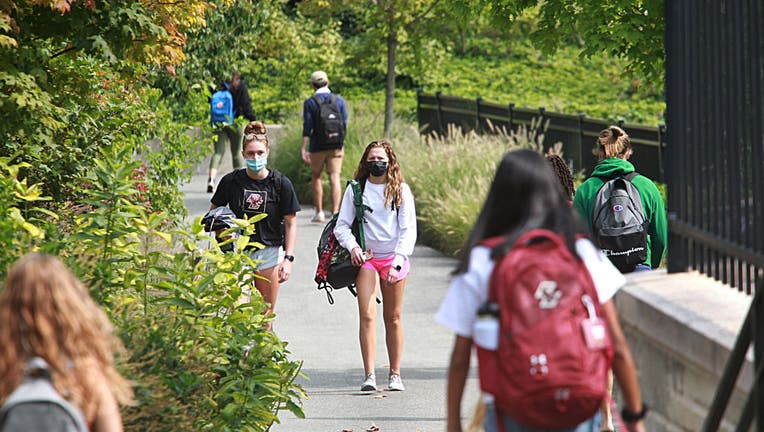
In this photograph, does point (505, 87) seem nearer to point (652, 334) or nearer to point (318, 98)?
point (318, 98)

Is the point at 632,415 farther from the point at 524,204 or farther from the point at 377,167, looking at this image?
the point at 377,167

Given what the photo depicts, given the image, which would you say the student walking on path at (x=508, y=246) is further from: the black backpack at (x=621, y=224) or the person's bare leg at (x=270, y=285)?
the person's bare leg at (x=270, y=285)

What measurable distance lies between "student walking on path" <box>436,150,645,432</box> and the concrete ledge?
0.48 metres

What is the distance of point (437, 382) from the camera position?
9.16m

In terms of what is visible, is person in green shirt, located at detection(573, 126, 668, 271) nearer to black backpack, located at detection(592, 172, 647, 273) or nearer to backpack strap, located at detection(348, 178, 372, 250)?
black backpack, located at detection(592, 172, 647, 273)

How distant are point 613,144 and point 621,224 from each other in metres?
0.57

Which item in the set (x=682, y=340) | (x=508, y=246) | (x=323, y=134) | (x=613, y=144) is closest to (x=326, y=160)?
(x=323, y=134)

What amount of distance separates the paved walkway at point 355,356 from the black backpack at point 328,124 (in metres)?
1.92

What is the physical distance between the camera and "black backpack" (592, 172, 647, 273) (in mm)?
7664

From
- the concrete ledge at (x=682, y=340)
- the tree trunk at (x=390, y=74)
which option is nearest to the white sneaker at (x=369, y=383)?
the concrete ledge at (x=682, y=340)

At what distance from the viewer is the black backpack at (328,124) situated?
16203 mm

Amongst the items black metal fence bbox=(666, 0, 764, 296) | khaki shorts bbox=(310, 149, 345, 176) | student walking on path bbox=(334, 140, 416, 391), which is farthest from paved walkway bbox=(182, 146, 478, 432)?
black metal fence bbox=(666, 0, 764, 296)

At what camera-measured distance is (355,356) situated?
10117 millimetres

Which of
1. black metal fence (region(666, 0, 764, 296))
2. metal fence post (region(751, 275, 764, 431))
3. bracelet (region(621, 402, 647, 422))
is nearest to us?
metal fence post (region(751, 275, 764, 431))
